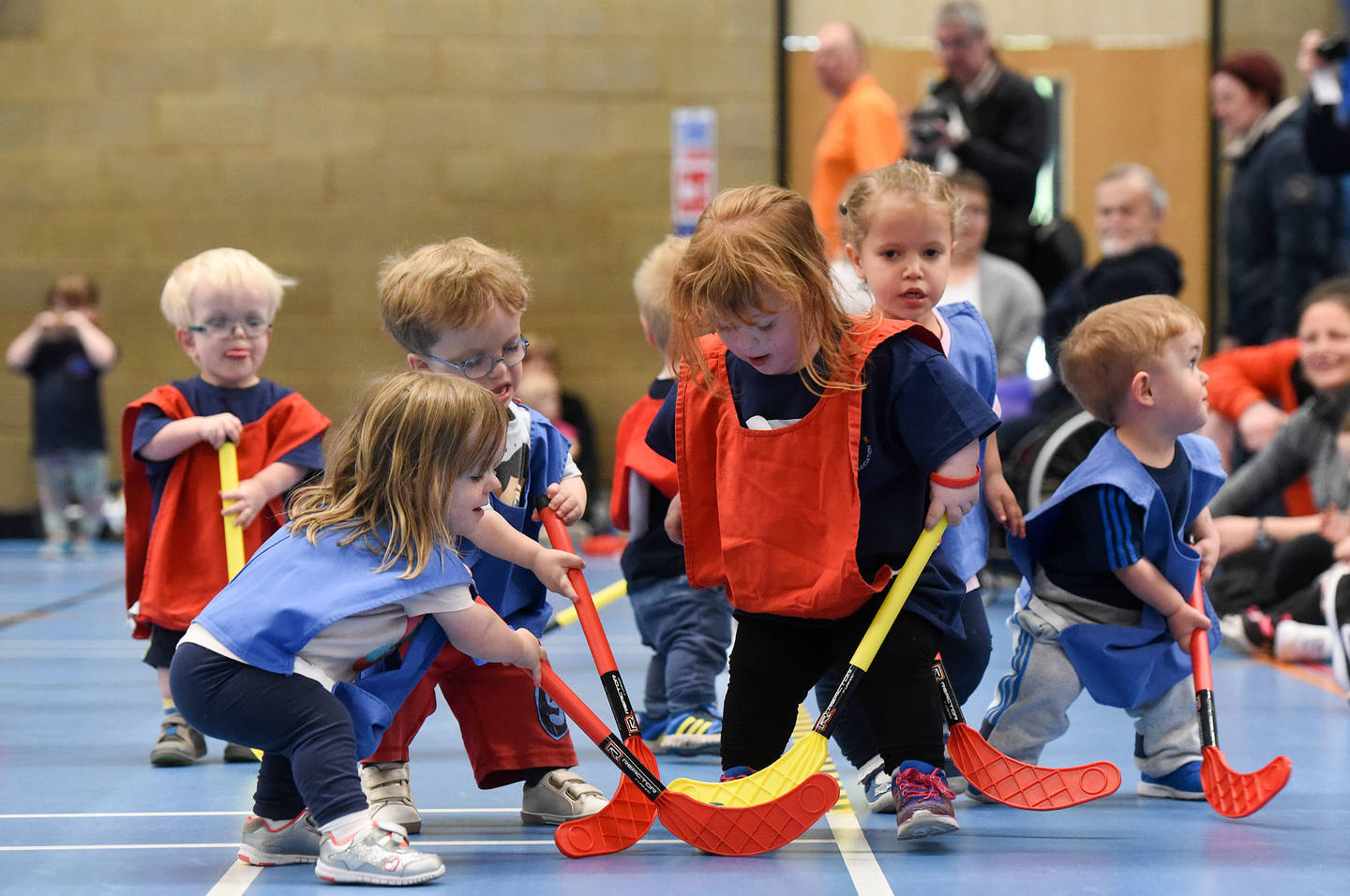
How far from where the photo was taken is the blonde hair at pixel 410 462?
→ 2.22 metres

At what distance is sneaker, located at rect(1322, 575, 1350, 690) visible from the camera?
3658mm

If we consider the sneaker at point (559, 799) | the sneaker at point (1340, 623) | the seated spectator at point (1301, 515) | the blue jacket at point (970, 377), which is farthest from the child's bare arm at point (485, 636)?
the seated spectator at point (1301, 515)

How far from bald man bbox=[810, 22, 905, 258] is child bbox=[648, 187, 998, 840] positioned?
324 cm

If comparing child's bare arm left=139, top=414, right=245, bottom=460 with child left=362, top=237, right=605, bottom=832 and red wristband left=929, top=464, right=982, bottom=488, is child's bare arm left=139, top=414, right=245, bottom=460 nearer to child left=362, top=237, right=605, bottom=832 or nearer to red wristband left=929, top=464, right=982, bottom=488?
child left=362, top=237, right=605, bottom=832

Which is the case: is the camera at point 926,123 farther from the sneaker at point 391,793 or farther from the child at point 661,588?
the sneaker at point 391,793

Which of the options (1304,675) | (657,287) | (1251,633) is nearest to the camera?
(657,287)

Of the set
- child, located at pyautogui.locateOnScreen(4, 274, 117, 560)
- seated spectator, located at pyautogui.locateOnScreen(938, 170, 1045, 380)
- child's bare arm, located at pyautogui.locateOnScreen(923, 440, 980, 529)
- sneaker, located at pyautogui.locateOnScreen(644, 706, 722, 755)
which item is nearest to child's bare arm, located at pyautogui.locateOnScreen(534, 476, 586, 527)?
child's bare arm, located at pyautogui.locateOnScreen(923, 440, 980, 529)

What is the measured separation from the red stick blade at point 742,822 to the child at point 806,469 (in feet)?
0.51

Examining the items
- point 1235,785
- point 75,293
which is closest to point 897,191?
point 1235,785

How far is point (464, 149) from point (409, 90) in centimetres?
43

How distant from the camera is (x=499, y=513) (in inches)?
102

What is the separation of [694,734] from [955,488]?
40.5 inches

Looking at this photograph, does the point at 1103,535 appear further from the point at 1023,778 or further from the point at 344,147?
the point at 344,147

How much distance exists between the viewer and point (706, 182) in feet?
23.9
